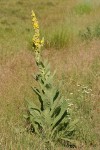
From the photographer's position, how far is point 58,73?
23.4ft

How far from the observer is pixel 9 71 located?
734 cm

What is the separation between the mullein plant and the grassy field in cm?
13

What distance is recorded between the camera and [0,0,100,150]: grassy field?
4590mm

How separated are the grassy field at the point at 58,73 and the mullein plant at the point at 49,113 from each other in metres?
0.13

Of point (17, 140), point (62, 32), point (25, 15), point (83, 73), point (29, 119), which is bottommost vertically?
point (17, 140)

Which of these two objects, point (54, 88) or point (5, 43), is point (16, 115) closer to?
point (54, 88)

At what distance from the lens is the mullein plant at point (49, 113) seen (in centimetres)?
453

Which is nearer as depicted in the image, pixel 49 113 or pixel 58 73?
pixel 49 113

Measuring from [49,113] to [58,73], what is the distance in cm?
255

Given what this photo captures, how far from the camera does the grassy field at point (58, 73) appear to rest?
4590 millimetres

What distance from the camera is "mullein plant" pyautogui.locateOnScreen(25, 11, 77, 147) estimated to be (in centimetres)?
453

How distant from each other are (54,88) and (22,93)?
1.53 metres

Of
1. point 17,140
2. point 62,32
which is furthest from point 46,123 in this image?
point 62,32

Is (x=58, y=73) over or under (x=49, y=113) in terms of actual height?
over
